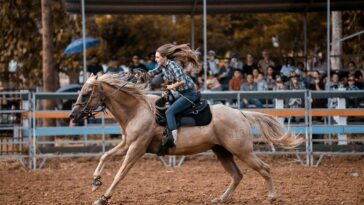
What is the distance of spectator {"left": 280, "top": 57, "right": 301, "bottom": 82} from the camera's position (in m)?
17.3

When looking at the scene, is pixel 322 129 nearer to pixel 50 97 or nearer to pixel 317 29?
pixel 50 97

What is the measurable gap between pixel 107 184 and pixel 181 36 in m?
17.6

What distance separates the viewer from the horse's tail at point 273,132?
1092 cm

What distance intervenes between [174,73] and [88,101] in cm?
139

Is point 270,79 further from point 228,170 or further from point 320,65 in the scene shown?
point 228,170

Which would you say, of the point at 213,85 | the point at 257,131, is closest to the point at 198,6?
the point at 213,85

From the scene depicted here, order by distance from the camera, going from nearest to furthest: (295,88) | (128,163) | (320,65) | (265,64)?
(128,163) < (295,88) < (265,64) < (320,65)

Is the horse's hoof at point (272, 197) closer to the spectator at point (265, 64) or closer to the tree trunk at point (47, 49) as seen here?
the spectator at point (265, 64)

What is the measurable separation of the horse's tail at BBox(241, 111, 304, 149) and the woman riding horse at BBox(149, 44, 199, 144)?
3.61ft

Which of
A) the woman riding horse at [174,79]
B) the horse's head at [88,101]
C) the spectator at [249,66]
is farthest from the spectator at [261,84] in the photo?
the horse's head at [88,101]

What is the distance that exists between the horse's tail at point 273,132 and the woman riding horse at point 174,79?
1.10m

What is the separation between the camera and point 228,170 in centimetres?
→ 1061

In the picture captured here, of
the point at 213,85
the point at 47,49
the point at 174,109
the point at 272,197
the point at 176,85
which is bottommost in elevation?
the point at 272,197

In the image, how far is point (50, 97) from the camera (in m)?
15.1
